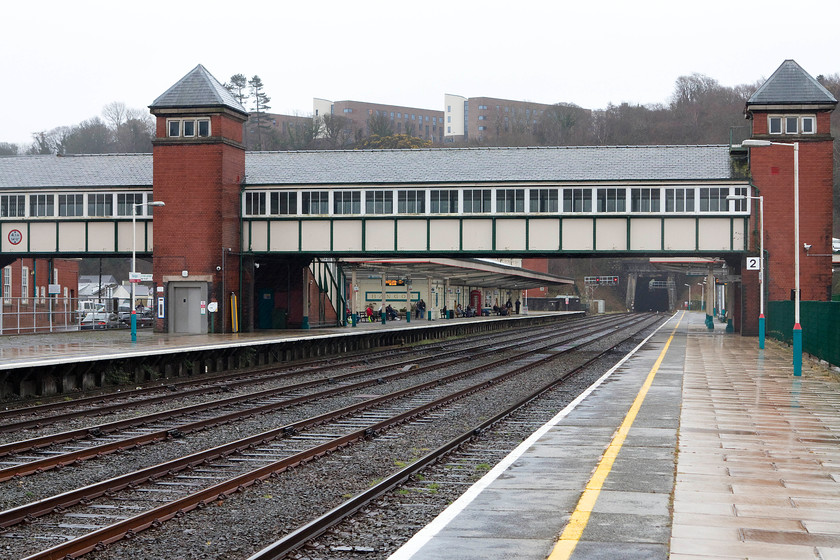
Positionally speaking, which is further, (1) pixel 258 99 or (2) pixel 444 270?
(1) pixel 258 99

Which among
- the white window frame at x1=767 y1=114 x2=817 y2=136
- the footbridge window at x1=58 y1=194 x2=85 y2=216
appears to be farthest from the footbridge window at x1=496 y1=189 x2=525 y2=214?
the footbridge window at x1=58 y1=194 x2=85 y2=216

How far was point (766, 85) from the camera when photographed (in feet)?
139

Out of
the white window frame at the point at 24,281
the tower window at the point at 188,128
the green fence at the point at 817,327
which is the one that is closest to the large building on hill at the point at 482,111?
the white window frame at the point at 24,281

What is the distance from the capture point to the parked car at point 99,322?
184 ft

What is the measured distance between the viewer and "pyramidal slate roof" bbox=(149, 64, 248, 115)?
4209cm

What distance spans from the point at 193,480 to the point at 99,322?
1900 inches

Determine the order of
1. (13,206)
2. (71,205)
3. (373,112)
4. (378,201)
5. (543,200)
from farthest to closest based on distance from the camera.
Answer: (373,112) < (13,206) < (71,205) < (378,201) < (543,200)

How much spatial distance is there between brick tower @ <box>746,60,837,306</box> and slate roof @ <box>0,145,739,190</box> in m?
1.92

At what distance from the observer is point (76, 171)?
47438mm

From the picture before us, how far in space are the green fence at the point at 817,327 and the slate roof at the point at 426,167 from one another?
7401mm

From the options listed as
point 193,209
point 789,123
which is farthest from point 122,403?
point 789,123

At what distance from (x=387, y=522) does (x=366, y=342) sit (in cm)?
3250

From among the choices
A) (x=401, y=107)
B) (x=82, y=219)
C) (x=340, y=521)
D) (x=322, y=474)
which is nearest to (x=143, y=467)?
(x=322, y=474)

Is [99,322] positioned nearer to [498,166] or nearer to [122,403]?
[498,166]
